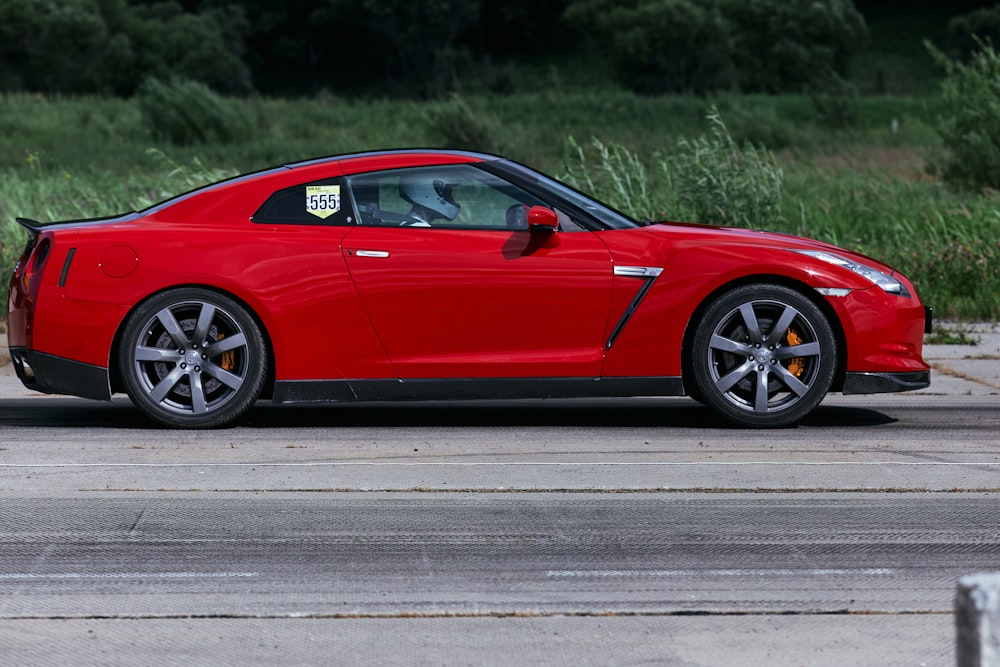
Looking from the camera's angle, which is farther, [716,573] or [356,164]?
[356,164]

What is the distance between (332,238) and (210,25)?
8077 centimetres

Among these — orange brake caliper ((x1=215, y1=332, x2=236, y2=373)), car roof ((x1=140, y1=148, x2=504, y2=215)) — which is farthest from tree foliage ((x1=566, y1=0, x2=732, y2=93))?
orange brake caliper ((x1=215, y1=332, x2=236, y2=373))

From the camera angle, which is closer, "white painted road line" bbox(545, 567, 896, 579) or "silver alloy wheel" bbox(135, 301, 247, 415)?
"white painted road line" bbox(545, 567, 896, 579)

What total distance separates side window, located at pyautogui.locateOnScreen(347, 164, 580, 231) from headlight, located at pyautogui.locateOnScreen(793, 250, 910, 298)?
1257mm

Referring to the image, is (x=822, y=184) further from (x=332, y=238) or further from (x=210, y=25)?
(x=210, y=25)

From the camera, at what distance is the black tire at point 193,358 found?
25.3ft

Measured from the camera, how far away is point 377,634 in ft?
13.8

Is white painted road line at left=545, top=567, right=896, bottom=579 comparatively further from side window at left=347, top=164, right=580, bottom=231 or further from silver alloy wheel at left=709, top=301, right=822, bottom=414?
side window at left=347, top=164, right=580, bottom=231

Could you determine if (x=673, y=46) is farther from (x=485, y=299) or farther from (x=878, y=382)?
(x=485, y=299)

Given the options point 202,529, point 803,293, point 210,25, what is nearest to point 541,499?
point 202,529

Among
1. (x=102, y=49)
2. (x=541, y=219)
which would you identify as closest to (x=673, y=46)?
(x=102, y=49)

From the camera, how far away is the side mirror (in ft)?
25.0

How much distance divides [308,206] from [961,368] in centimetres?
490

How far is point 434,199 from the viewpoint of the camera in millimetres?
7961
